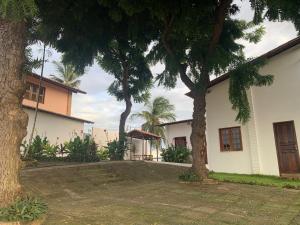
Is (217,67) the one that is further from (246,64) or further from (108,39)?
(108,39)

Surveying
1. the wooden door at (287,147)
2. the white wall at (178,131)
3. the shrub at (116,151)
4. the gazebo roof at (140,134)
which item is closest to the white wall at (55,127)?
the gazebo roof at (140,134)

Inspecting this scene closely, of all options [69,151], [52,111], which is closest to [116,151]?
[69,151]

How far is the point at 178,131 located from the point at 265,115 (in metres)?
9.26

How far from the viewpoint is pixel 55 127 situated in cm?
1988

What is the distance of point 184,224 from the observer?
4957mm

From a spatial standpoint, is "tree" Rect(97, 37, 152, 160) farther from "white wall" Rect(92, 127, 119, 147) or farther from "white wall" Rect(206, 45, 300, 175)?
"white wall" Rect(206, 45, 300, 175)

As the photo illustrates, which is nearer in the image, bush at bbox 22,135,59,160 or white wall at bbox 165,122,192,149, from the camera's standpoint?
bush at bbox 22,135,59,160

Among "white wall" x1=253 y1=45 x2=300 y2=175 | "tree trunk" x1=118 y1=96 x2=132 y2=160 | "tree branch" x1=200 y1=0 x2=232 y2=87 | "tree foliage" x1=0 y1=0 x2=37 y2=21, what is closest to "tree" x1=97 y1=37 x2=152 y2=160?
Answer: "tree trunk" x1=118 y1=96 x2=132 y2=160

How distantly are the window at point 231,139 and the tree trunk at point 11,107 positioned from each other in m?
11.3

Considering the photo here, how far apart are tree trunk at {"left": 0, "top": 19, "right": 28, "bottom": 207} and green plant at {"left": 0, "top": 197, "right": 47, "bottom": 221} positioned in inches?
8.7

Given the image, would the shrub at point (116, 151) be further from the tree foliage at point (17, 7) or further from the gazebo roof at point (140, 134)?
the tree foliage at point (17, 7)

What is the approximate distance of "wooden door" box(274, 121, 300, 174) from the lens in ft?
40.4

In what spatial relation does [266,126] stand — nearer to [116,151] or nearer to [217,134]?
[217,134]

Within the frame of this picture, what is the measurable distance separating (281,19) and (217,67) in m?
2.67
